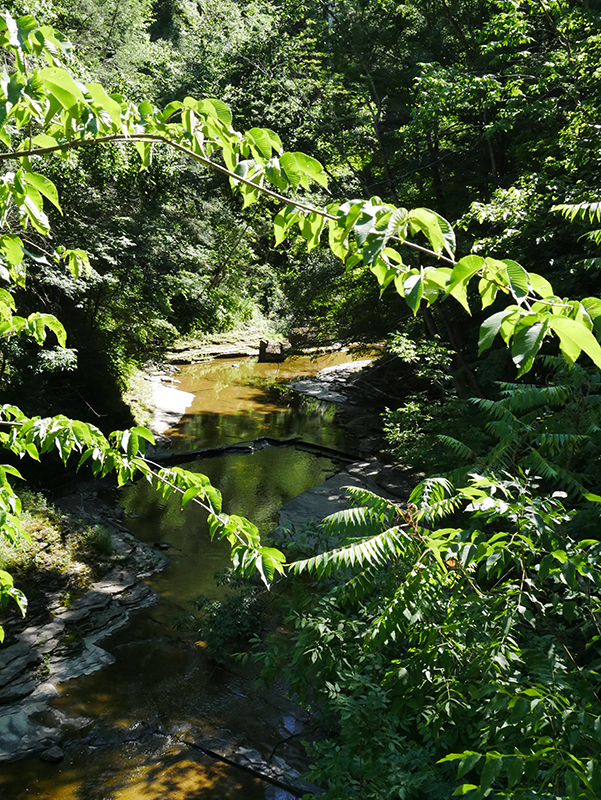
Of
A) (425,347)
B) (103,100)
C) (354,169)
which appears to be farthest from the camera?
(354,169)

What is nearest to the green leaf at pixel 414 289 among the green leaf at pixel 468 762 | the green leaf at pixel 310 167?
the green leaf at pixel 310 167

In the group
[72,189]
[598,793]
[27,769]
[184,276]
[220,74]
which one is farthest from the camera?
[220,74]

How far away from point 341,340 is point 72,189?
23.7ft

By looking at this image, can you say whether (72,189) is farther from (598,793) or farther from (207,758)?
(598,793)

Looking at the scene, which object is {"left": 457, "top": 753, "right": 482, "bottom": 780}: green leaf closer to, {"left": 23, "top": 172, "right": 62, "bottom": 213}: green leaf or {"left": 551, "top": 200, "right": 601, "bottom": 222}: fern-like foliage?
{"left": 23, "top": 172, "right": 62, "bottom": 213}: green leaf

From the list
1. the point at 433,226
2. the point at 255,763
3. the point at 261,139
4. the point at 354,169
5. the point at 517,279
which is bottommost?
the point at 255,763

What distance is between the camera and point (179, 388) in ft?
60.4

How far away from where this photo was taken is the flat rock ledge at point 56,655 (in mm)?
5117

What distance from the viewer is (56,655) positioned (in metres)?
6.16

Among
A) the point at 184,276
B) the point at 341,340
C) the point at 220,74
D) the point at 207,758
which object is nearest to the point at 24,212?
the point at 207,758

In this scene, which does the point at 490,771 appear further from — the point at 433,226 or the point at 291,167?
the point at 291,167

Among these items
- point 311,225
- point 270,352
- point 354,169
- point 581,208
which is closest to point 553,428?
point 581,208

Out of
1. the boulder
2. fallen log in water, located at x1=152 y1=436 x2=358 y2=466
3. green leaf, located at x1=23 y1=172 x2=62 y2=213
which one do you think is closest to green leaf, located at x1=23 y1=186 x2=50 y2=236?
green leaf, located at x1=23 y1=172 x2=62 y2=213

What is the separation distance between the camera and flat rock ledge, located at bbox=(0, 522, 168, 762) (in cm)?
512
